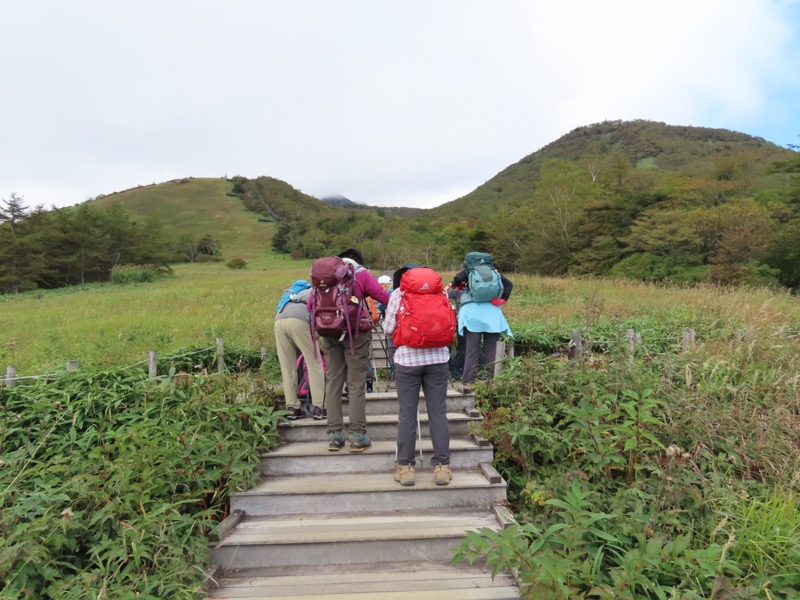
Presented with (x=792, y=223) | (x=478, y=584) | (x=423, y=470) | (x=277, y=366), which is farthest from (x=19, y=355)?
(x=792, y=223)

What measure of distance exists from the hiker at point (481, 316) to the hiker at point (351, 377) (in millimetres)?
1590

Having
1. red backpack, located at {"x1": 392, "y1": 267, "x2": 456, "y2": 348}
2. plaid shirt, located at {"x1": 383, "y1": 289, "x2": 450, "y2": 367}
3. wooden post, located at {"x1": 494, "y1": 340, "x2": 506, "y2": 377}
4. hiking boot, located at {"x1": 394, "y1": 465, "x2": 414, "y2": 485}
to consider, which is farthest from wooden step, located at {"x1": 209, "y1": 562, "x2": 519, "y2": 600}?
wooden post, located at {"x1": 494, "y1": 340, "x2": 506, "y2": 377}

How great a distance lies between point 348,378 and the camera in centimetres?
405

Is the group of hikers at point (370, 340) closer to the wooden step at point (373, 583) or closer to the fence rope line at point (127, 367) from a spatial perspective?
the wooden step at point (373, 583)

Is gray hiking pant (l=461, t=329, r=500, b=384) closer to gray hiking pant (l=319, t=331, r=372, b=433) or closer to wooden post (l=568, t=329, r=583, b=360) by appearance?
wooden post (l=568, t=329, r=583, b=360)

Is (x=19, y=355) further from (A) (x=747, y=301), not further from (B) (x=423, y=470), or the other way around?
(A) (x=747, y=301)

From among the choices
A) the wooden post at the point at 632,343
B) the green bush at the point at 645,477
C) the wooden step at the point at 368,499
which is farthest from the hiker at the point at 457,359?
the wooden step at the point at 368,499

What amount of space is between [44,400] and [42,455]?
2.11 feet

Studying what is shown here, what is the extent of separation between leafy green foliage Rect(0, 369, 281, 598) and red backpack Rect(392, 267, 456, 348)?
1813 millimetres

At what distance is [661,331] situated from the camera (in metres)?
6.78

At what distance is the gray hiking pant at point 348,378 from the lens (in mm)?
4016

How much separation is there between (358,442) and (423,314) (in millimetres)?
1503

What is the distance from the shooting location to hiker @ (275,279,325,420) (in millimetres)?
4480

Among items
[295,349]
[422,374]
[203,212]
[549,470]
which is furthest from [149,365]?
[203,212]
